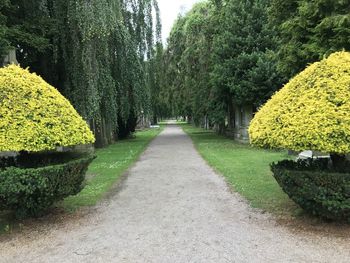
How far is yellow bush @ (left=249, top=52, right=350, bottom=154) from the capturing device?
5.42 metres

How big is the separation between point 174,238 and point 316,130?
8.22 ft

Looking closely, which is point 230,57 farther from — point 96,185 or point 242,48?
point 96,185

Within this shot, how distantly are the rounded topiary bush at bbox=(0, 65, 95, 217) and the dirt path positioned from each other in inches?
22.7

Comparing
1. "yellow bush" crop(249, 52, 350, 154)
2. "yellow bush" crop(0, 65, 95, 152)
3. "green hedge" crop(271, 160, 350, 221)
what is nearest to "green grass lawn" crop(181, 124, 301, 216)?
"green hedge" crop(271, 160, 350, 221)

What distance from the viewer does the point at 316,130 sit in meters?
5.43

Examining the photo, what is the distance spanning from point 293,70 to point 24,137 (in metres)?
7.49

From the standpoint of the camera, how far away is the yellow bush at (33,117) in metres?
6.01

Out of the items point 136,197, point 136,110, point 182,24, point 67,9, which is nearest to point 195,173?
point 136,197

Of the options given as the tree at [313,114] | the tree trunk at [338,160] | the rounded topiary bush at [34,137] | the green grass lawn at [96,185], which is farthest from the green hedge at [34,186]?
the tree trunk at [338,160]

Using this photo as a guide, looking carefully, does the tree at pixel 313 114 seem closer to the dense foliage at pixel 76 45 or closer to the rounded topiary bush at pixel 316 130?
the rounded topiary bush at pixel 316 130

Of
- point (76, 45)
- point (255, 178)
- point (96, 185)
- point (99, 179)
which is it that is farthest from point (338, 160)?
point (76, 45)

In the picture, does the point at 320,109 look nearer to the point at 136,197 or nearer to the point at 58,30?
the point at 136,197

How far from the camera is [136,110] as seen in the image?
68.0ft

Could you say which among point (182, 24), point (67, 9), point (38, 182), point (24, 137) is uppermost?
point (182, 24)
